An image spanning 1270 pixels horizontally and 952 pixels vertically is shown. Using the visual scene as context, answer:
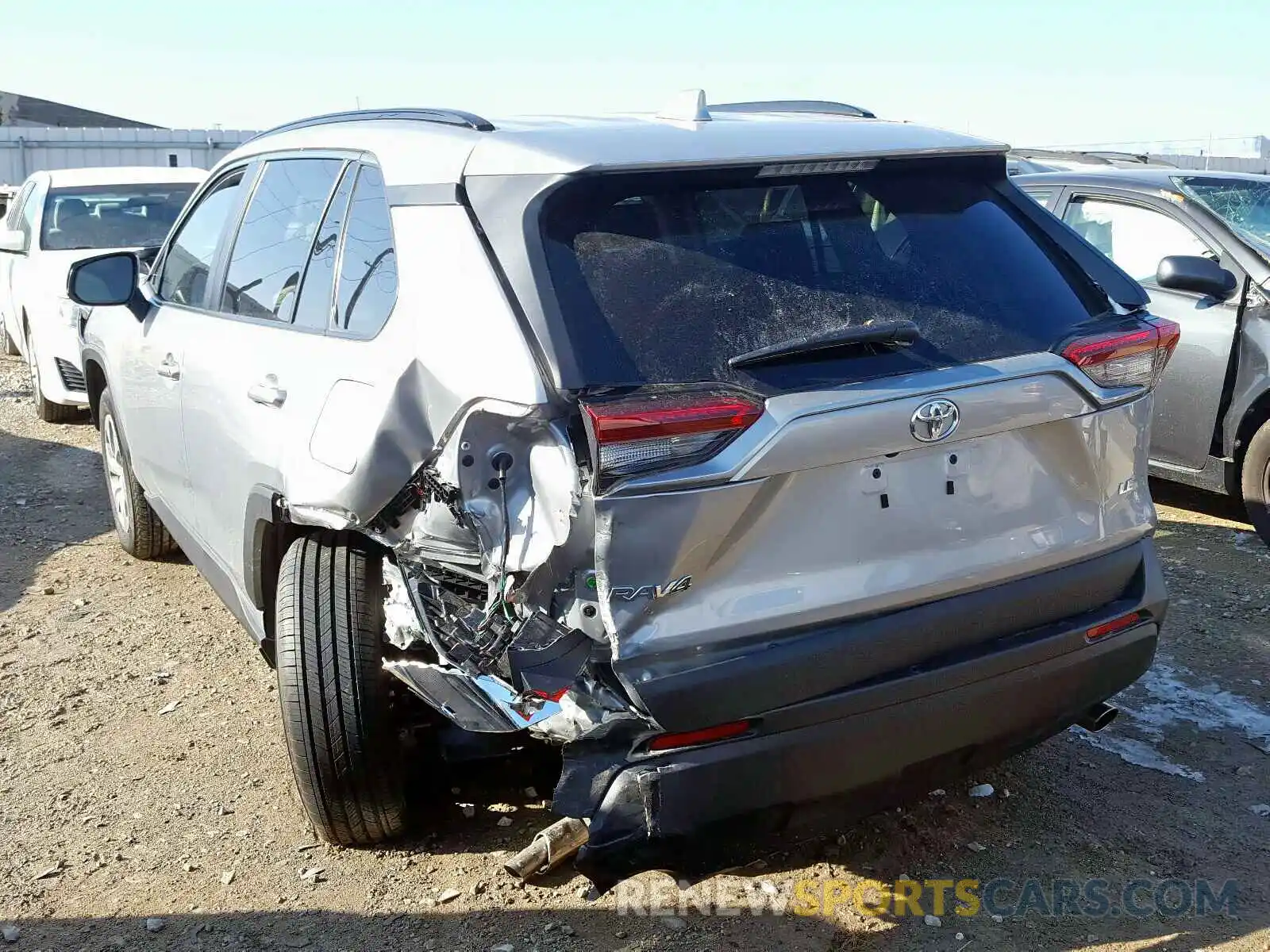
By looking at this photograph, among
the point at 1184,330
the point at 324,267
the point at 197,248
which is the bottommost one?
the point at 1184,330

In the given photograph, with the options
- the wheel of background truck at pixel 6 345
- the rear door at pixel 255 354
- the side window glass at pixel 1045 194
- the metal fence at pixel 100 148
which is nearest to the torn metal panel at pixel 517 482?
the rear door at pixel 255 354

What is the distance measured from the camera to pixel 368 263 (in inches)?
120

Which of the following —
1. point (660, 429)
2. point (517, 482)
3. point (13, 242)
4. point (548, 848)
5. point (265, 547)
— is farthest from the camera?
point (13, 242)

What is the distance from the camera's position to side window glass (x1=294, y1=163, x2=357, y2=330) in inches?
127

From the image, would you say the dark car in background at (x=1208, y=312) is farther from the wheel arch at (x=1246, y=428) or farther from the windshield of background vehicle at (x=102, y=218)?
the windshield of background vehicle at (x=102, y=218)

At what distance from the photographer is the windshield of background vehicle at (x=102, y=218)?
8.97m

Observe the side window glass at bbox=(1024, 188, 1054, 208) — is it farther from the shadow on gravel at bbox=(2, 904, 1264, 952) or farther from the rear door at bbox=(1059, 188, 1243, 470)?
the shadow on gravel at bbox=(2, 904, 1264, 952)

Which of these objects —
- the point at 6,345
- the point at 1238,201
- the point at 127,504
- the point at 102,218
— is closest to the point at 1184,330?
the point at 1238,201

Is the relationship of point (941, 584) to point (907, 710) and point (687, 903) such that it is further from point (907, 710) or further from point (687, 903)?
point (687, 903)

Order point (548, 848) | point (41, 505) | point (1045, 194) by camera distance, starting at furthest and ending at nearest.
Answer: point (1045, 194), point (41, 505), point (548, 848)

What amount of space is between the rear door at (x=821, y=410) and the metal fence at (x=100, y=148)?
21.6 meters

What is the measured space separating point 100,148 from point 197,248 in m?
21.1

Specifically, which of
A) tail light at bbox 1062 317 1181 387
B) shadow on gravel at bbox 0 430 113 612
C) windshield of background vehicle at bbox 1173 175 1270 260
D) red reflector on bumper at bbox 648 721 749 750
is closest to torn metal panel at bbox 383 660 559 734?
red reflector on bumper at bbox 648 721 749 750

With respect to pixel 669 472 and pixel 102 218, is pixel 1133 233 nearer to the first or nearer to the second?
pixel 669 472
